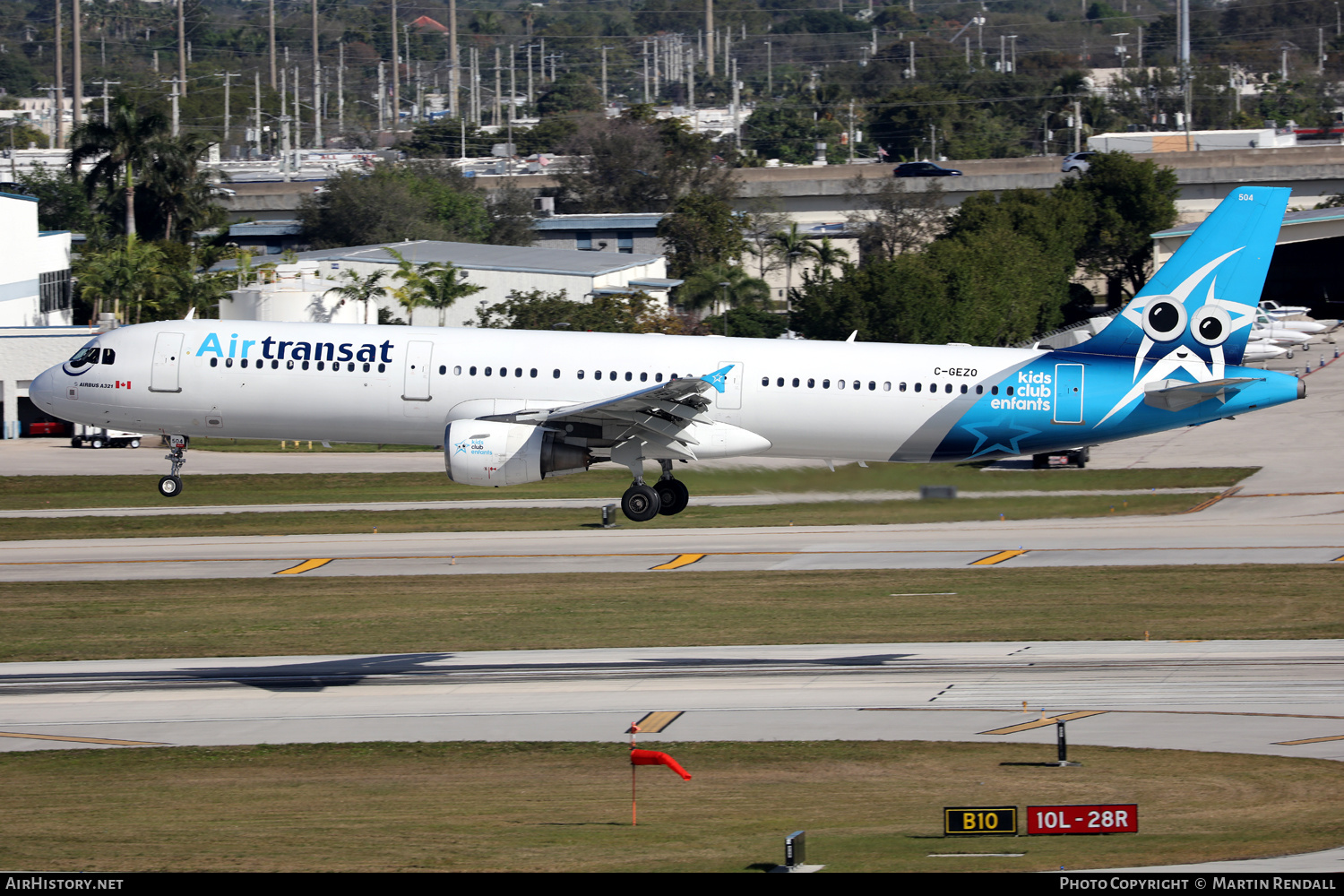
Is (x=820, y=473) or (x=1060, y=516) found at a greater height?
(x=820, y=473)

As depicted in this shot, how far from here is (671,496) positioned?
38.8 meters

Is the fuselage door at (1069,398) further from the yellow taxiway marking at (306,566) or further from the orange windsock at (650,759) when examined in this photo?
the yellow taxiway marking at (306,566)

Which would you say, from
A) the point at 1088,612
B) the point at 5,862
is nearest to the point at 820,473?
the point at 1088,612

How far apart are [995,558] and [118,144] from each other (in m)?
95.7

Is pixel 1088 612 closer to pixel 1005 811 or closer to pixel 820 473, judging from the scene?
pixel 820 473

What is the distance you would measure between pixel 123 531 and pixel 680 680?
3691cm

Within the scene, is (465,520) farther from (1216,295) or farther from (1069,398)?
(1216,295)

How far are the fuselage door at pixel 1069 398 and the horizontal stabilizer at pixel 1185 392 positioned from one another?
1753 millimetres

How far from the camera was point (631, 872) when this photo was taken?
2997cm

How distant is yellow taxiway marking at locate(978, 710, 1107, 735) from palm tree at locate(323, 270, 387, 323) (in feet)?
223

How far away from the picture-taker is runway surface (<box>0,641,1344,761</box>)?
132ft

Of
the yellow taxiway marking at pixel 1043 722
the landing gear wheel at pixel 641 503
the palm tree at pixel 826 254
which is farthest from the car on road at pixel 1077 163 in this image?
the landing gear wheel at pixel 641 503

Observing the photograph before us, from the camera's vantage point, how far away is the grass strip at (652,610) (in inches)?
1983

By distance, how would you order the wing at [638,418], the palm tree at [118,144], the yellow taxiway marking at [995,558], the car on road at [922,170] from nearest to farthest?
the wing at [638,418], the yellow taxiway marking at [995,558], the palm tree at [118,144], the car on road at [922,170]
